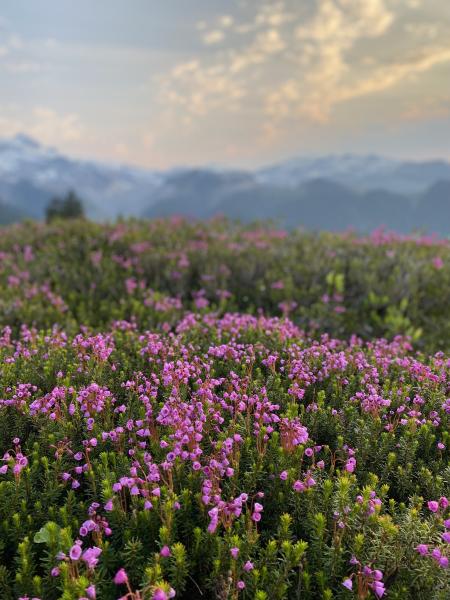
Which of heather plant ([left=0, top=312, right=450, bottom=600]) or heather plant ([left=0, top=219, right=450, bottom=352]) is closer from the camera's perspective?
heather plant ([left=0, top=312, right=450, bottom=600])

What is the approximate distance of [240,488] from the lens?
319 centimetres

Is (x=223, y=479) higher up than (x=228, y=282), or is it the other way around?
(x=228, y=282)

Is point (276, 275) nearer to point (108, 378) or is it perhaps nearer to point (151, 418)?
point (108, 378)

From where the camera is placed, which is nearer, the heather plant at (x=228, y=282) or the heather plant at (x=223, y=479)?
the heather plant at (x=223, y=479)

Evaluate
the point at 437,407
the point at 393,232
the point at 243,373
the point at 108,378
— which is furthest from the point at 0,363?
the point at 393,232

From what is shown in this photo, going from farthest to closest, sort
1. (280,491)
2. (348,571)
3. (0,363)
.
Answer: (0,363)
(280,491)
(348,571)

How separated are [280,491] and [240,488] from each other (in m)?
0.27

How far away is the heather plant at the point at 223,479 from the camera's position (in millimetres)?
2615

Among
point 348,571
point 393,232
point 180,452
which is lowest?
point 348,571

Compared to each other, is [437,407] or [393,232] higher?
[393,232]

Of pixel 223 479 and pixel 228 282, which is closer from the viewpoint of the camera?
pixel 223 479

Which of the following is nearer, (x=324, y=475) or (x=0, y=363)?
(x=324, y=475)

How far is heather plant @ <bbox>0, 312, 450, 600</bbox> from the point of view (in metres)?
2.62

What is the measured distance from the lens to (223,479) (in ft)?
10.5
